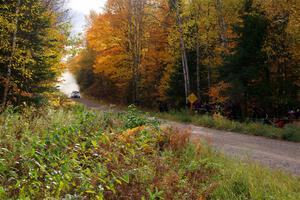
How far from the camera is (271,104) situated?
18.6 meters

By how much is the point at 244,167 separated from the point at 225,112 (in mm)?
13237

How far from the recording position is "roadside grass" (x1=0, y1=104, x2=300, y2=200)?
4027mm

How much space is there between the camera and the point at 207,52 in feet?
78.3

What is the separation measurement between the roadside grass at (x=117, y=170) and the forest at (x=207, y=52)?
11.0m

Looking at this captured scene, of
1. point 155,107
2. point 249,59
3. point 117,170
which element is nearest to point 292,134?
point 249,59

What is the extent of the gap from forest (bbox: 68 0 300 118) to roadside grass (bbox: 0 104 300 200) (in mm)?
11040

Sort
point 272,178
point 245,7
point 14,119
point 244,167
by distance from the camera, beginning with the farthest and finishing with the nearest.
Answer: point 245,7 < point 14,119 < point 244,167 < point 272,178

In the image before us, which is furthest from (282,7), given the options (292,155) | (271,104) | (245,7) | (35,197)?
(35,197)

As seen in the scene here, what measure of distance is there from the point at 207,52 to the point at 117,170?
2015 centimetres

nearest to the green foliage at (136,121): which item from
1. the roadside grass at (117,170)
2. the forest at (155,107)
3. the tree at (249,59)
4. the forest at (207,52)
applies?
the forest at (155,107)

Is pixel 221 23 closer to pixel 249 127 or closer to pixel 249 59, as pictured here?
pixel 249 59

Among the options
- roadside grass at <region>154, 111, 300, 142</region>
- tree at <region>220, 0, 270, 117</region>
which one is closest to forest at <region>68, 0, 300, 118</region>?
tree at <region>220, 0, 270, 117</region>

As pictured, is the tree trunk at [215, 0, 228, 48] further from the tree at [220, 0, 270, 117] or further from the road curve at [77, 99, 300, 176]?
the road curve at [77, 99, 300, 176]

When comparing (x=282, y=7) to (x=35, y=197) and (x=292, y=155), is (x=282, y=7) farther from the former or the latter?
(x=35, y=197)
